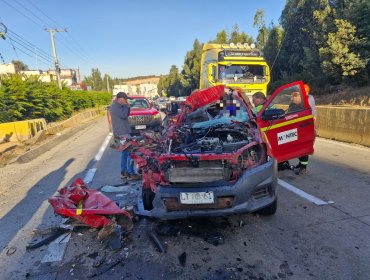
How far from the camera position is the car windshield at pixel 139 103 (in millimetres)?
12504

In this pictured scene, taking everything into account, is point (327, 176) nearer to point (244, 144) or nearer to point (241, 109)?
point (241, 109)

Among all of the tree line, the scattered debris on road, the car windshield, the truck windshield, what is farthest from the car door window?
the tree line

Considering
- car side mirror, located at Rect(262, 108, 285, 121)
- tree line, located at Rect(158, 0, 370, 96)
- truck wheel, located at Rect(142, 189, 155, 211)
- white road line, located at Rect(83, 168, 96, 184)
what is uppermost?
tree line, located at Rect(158, 0, 370, 96)

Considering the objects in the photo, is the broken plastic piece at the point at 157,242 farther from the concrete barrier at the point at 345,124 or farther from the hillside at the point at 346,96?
the hillside at the point at 346,96

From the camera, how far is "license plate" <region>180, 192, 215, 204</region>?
340 cm

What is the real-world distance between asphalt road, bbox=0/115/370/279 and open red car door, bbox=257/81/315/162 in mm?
627

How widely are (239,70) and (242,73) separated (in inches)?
7.0

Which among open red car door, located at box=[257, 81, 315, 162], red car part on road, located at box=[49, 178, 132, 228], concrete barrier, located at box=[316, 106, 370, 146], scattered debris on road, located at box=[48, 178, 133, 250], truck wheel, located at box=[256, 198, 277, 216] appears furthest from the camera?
concrete barrier, located at box=[316, 106, 370, 146]

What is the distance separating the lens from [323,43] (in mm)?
20750

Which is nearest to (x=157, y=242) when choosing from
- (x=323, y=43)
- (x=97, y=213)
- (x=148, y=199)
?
(x=148, y=199)

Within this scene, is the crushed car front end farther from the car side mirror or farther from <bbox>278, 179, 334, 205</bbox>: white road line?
<bbox>278, 179, 334, 205</bbox>: white road line

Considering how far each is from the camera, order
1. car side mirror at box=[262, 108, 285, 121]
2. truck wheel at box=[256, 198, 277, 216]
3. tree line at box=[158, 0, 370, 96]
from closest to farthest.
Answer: truck wheel at box=[256, 198, 277, 216], car side mirror at box=[262, 108, 285, 121], tree line at box=[158, 0, 370, 96]

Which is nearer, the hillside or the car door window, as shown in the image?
the car door window

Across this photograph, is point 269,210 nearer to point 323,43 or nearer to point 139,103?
point 139,103
